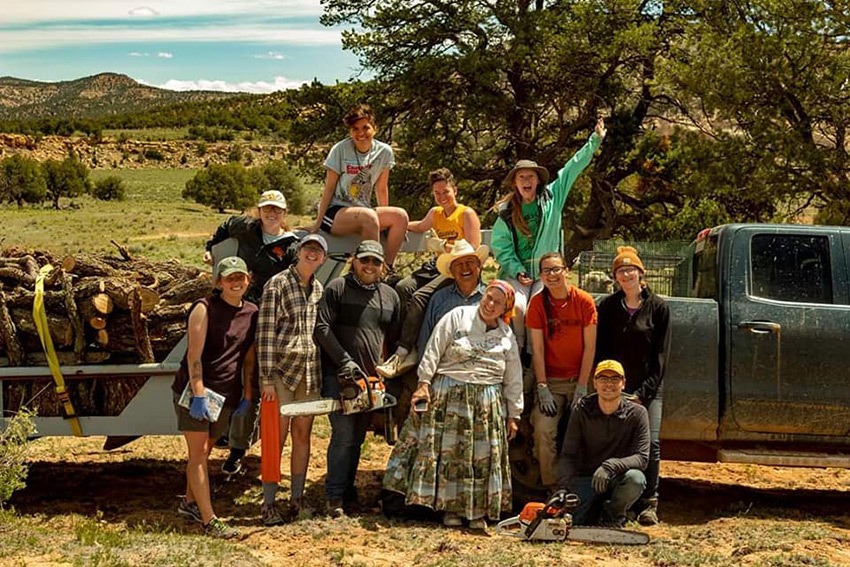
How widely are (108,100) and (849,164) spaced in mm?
112610

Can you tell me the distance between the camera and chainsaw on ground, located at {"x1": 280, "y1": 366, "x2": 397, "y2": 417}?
6.19 meters

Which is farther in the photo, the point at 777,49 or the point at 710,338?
the point at 777,49

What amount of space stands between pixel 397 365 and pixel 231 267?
3.90 ft

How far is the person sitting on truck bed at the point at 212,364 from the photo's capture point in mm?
6035

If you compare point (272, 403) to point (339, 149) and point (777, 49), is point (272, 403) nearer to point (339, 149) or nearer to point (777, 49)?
point (339, 149)

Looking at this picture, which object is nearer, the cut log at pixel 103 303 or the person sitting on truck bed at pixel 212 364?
the person sitting on truck bed at pixel 212 364

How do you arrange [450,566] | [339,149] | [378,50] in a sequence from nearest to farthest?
[450,566] < [339,149] < [378,50]

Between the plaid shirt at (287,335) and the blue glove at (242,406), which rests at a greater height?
the plaid shirt at (287,335)

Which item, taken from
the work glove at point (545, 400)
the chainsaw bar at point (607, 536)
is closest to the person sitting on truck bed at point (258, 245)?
the work glove at point (545, 400)

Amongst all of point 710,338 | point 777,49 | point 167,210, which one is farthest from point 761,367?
point 167,210

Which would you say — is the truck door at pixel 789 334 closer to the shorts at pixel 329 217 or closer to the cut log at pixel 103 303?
the shorts at pixel 329 217

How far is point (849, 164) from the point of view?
1574 centimetres

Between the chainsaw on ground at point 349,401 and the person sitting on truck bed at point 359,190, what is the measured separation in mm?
1111

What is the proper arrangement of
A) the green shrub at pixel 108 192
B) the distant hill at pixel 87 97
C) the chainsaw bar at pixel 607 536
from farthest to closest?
the distant hill at pixel 87 97, the green shrub at pixel 108 192, the chainsaw bar at pixel 607 536
